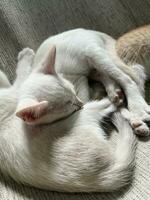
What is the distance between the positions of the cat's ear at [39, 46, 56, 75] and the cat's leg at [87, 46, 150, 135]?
0.80 feet

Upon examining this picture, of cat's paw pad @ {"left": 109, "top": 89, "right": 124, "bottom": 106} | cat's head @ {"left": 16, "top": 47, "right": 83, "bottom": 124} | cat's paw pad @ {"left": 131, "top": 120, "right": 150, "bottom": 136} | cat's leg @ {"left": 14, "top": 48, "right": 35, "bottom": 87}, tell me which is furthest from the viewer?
cat's leg @ {"left": 14, "top": 48, "right": 35, "bottom": 87}

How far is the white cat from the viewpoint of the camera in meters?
1.61

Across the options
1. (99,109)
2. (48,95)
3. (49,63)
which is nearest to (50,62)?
(49,63)

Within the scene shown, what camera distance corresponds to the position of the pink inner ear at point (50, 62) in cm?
148

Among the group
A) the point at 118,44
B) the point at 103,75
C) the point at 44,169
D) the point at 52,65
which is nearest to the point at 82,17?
the point at 118,44

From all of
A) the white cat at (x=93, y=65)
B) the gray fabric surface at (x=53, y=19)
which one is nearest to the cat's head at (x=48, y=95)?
the white cat at (x=93, y=65)

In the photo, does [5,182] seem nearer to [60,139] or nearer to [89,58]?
[60,139]

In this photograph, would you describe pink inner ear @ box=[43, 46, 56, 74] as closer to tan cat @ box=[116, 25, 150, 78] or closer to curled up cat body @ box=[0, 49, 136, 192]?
curled up cat body @ box=[0, 49, 136, 192]

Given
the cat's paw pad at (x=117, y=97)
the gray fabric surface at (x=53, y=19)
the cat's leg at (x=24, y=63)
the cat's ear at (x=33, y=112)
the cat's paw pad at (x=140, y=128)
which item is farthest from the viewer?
the gray fabric surface at (x=53, y=19)

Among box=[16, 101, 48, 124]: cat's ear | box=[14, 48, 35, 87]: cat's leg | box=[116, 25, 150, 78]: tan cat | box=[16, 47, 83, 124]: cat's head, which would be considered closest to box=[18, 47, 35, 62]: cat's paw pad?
box=[14, 48, 35, 87]: cat's leg

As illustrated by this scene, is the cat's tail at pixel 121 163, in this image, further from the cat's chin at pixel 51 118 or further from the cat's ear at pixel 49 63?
the cat's ear at pixel 49 63

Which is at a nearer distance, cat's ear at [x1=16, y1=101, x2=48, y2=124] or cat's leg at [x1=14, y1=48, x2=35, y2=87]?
cat's ear at [x1=16, y1=101, x2=48, y2=124]

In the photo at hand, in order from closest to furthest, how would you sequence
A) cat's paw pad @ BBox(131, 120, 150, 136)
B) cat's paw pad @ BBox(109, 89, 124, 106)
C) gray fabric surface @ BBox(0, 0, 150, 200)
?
cat's paw pad @ BBox(131, 120, 150, 136)
cat's paw pad @ BBox(109, 89, 124, 106)
gray fabric surface @ BBox(0, 0, 150, 200)

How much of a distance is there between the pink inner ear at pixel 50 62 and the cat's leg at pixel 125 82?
248 mm
